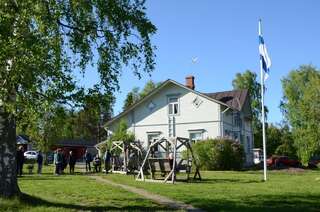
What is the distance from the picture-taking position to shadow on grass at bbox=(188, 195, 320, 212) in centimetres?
1380

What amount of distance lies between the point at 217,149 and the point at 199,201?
2299 centimetres

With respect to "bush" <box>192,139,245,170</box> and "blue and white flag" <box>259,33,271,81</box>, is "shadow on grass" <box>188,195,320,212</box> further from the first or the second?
"bush" <box>192,139,245,170</box>

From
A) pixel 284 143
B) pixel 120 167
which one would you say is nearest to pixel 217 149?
pixel 120 167

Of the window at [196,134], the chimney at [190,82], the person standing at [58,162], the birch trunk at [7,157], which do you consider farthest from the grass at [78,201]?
the chimney at [190,82]

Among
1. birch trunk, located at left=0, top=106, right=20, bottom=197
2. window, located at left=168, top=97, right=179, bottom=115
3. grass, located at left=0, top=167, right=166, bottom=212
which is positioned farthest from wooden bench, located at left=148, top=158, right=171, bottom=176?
window, located at left=168, top=97, right=179, bottom=115

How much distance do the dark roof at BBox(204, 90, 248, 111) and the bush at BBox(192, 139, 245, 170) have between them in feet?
29.6

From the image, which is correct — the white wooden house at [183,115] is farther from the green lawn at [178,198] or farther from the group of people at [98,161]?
the green lawn at [178,198]

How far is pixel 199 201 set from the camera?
15.3 m

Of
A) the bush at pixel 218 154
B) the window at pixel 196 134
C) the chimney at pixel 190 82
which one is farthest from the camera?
the chimney at pixel 190 82

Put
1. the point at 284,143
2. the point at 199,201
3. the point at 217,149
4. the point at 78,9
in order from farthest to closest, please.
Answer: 1. the point at 284,143
2. the point at 217,149
3. the point at 199,201
4. the point at 78,9

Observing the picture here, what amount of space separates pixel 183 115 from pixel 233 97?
6.86 meters

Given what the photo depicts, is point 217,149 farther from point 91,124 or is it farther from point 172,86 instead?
point 91,124

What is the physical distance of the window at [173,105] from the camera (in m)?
46.1

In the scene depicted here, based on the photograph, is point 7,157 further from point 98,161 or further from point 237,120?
point 237,120
